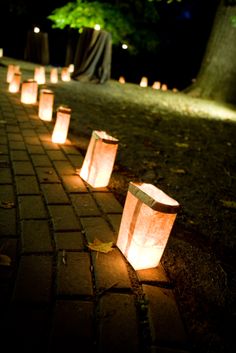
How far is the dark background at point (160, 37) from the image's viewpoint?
809 inches

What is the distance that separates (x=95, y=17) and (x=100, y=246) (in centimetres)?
1547

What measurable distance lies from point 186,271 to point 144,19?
697 inches

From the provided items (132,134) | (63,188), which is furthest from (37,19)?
(63,188)

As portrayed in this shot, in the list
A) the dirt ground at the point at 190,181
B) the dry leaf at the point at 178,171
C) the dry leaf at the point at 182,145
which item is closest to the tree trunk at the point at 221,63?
the dirt ground at the point at 190,181

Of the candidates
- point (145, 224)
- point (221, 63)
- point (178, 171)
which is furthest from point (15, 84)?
point (221, 63)

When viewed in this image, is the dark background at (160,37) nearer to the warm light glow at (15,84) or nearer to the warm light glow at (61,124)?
the warm light glow at (15,84)

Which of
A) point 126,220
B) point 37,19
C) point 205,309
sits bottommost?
point 205,309

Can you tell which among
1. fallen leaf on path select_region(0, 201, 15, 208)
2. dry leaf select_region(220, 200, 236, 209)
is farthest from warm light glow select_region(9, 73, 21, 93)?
dry leaf select_region(220, 200, 236, 209)

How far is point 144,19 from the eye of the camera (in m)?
16.9

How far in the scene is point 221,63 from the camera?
1294cm

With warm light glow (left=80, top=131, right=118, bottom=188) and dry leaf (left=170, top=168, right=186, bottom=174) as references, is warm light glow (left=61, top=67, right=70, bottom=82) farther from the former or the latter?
warm light glow (left=80, top=131, right=118, bottom=188)

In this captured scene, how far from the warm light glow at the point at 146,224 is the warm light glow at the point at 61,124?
2.50 metres

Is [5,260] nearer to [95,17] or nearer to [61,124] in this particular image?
[61,124]

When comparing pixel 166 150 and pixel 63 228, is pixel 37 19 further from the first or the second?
pixel 63 228
